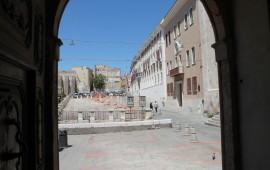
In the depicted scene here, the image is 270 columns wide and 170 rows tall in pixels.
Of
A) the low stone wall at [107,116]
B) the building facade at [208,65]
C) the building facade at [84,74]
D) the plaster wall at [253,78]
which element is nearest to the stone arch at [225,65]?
the plaster wall at [253,78]

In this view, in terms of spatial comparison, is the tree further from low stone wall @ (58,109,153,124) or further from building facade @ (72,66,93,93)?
low stone wall @ (58,109,153,124)

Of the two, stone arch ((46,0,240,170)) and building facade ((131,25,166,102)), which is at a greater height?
building facade ((131,25,166,102))

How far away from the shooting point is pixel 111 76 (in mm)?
121938

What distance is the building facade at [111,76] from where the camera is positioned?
11238 cm

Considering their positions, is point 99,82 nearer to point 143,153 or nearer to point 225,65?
point 143,153

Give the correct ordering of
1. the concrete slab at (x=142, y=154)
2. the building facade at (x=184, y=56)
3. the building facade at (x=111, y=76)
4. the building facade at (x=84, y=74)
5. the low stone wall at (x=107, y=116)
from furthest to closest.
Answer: the building facade at (x=111, y=76) → the building facade at (x=84, y=74) → the building facade at (x=184, y=56) → the low stone wall at (x=107, y=116) → the concrete slab at (x=142, y=154)

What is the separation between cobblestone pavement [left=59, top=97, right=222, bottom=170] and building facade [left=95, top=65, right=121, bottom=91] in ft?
322

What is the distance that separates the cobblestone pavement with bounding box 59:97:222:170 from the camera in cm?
740

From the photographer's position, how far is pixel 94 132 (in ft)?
47.0

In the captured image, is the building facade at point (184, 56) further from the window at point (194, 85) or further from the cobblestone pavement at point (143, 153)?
the cobblestone pavement at point (143, 153)

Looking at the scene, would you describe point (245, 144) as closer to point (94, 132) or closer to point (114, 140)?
point (114, 140)

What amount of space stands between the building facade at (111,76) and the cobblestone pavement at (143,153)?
9826 centimetres

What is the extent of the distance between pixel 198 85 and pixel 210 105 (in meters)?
3.77

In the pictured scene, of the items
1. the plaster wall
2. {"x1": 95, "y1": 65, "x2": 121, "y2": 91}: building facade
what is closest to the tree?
Answer: {"x1": 95, "y1": 65, "x2": 121, "y2": 91}: building facade
